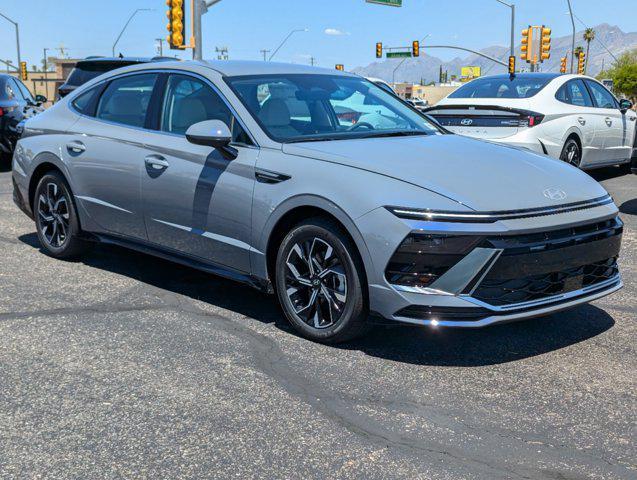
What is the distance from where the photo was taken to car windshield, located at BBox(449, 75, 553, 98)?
34.0 feet

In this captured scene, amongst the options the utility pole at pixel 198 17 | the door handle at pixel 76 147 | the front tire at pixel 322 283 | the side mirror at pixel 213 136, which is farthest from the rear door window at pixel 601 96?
the utility pole at pixel 198 17

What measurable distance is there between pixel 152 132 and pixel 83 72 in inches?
437

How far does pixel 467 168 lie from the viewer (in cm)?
438

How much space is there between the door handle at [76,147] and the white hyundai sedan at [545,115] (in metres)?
4.62

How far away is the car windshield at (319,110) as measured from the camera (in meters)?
4.98

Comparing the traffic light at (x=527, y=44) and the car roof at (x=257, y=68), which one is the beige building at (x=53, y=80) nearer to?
the traffic light at (x=527, y=44)

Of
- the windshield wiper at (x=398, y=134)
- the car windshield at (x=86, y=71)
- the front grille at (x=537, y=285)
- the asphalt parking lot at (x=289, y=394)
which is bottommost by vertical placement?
the asphalt parking lot at (x=289, y=394)

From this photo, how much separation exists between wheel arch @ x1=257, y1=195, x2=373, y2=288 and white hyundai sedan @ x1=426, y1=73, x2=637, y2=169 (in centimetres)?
495

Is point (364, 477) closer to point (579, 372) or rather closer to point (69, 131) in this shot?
point (579, 372)

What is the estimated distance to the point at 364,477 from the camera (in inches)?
118

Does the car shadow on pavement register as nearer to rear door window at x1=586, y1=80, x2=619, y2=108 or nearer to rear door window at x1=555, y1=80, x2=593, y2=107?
rear door window at x1=555, y1=80, x2=593, y2=107

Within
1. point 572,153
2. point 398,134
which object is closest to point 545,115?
point 572,153

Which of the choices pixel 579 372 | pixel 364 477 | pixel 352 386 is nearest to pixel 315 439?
pixel 364 477

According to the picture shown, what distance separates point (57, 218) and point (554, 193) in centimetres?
403
